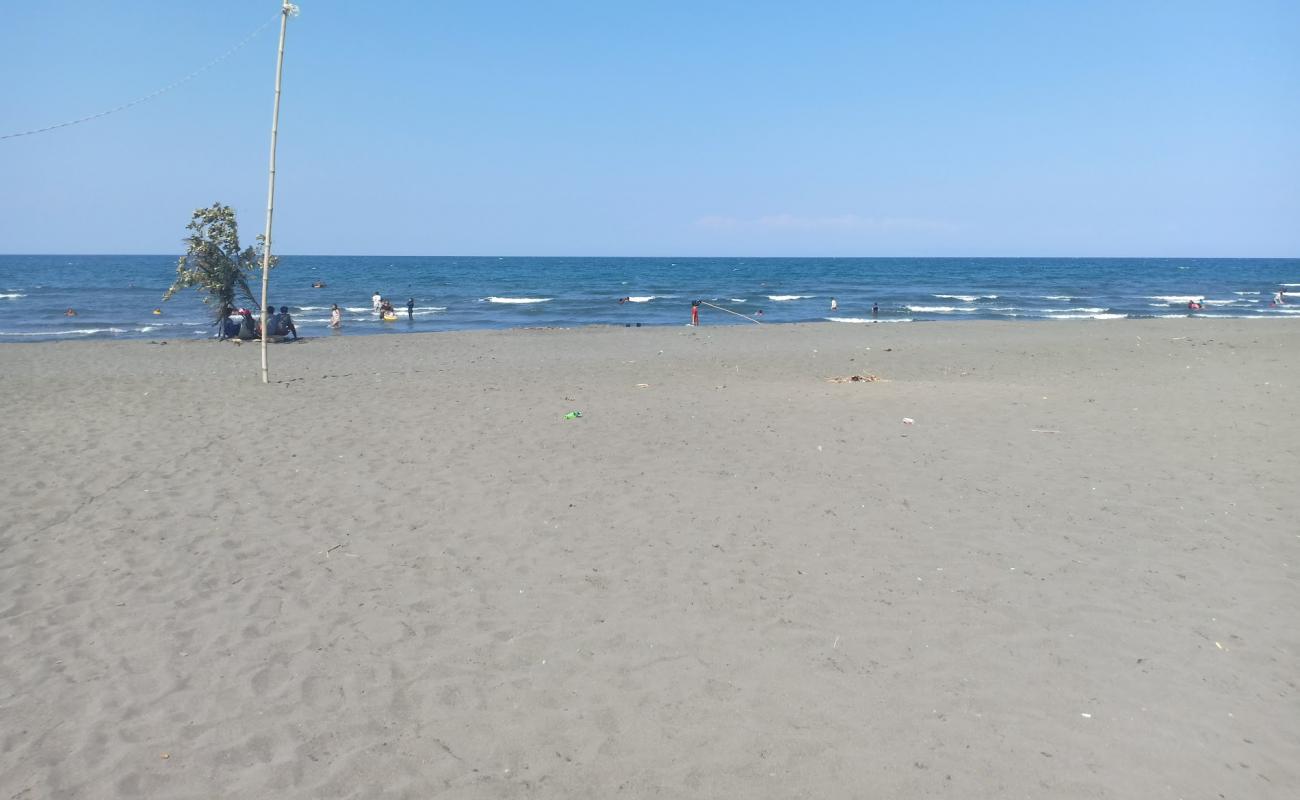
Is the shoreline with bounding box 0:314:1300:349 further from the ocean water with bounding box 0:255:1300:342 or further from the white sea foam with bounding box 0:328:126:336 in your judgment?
the white sea foam with bounding box 0:328:126:336

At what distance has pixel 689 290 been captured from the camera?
5503 cm

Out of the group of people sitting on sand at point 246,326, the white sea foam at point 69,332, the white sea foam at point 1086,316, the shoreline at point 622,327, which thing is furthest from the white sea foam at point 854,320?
the white sea foam at point 69,332

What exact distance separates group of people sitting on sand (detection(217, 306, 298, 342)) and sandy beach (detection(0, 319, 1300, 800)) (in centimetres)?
1210

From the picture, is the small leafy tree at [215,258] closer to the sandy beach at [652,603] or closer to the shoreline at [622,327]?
the shoreline at [622,327]

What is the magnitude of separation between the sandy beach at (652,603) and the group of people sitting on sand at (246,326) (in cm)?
1210

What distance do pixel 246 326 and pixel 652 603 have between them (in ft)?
69.0

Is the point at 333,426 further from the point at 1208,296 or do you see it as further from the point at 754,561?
the point at 1208,296

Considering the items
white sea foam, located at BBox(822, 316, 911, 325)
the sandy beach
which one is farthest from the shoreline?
the sandy beach

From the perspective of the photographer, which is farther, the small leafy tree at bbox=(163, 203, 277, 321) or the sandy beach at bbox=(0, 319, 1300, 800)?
the small leafy tree at bbox=(163, 203, 277, 321)

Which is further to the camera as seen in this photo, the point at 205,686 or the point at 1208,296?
the point at 1208,296

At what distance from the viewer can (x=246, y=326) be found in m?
23.4

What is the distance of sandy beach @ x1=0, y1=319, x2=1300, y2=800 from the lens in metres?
4.06

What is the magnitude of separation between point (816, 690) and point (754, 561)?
5.96ft

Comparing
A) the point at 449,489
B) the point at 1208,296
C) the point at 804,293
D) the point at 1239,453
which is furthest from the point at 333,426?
the point at 1208,296
